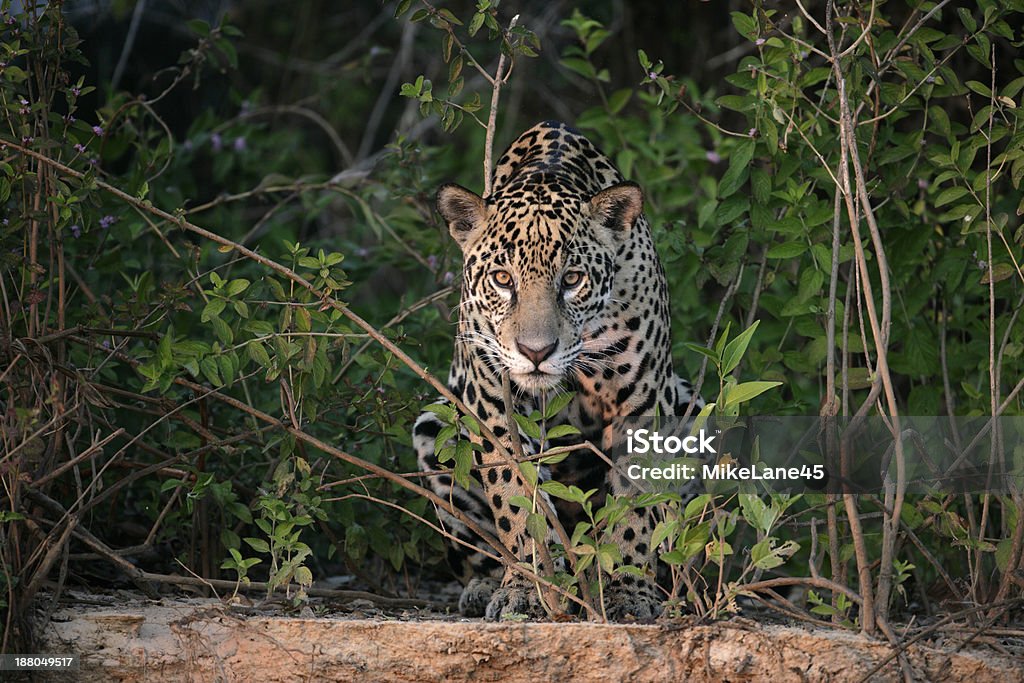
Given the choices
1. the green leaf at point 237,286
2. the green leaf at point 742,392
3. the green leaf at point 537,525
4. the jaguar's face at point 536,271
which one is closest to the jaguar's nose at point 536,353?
the jaguar's face at point 536,271

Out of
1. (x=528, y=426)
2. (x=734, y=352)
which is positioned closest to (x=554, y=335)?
(x=528, y=426)

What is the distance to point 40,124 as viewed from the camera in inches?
190

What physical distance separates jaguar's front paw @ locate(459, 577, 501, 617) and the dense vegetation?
1.09 ft

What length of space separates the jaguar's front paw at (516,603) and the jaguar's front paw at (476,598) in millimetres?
243

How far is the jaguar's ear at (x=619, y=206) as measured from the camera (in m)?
5.08

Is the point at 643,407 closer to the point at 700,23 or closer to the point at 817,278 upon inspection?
the point at 817,278

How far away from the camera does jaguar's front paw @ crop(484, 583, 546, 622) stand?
4719 mm

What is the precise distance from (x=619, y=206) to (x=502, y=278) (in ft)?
1.96

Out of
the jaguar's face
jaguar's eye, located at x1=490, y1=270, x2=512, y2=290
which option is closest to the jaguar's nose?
the jaguar's face

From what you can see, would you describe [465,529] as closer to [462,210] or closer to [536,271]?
[536,271]

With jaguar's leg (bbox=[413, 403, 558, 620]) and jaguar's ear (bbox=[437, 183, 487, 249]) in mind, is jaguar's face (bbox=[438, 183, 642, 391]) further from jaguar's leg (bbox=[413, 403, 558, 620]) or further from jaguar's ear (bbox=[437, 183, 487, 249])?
jaguar's leg (bbox=[413, 403, 558, 620])

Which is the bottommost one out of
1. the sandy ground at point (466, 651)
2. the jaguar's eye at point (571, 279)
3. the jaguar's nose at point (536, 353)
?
the sandy ground at point (466, 651)

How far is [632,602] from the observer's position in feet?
16.2

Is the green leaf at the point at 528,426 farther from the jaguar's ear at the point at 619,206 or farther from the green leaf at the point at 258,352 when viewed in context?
the jaguar's ear at the point at 619,206
